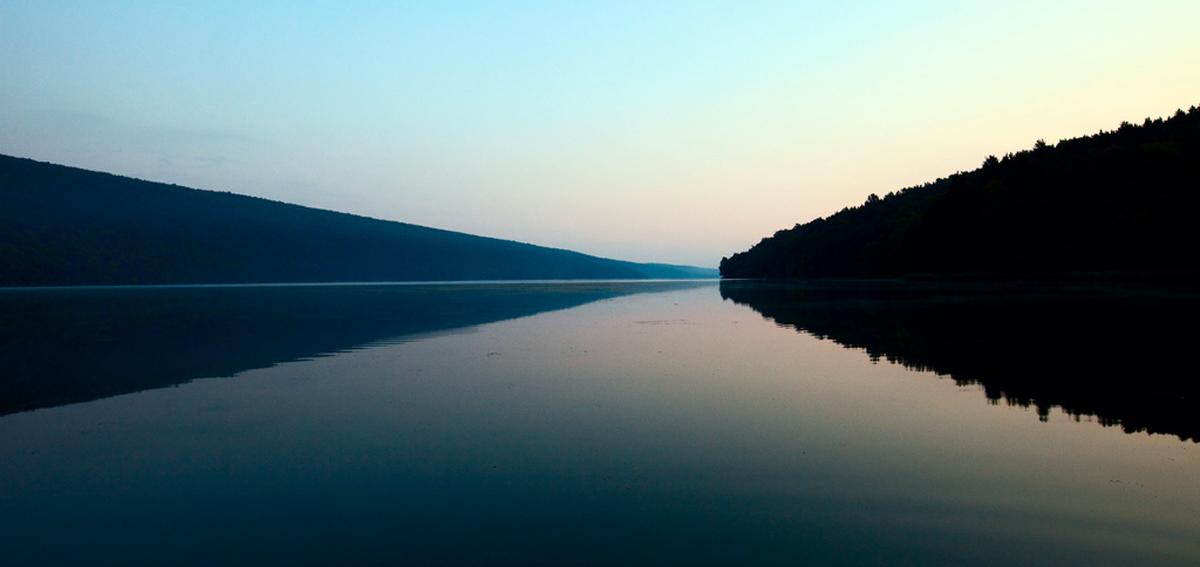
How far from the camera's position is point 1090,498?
853 centimetres

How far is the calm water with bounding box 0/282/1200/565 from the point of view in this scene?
290 inches

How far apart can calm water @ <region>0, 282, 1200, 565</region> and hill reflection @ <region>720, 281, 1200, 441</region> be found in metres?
0.17

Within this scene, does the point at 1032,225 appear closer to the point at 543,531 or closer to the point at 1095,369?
the point at 1095,369

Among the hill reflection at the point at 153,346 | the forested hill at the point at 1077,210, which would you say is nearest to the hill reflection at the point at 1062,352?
the hill reflection at the point at 153,346

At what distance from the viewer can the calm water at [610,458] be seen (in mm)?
7371

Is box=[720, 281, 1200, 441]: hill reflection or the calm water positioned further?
box=[720, 281, 1200, 441]: hill reflection

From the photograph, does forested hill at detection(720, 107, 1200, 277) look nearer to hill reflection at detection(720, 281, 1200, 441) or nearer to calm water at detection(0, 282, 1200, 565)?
hill reflection at detection(720, 281, 1200, 441)

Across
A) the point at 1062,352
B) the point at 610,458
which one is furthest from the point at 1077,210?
the point at 610,458

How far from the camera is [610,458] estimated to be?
10.7 m

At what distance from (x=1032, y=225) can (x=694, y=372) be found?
98.4m

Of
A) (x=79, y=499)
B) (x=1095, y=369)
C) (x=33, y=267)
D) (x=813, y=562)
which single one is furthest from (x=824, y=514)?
(x=33, y=267)

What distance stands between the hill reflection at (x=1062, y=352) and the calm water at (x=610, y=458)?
0.17m

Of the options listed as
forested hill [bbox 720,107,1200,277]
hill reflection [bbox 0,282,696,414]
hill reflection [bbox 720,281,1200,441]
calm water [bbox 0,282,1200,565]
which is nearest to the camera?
calm water [bbox 0,282,1200,565]

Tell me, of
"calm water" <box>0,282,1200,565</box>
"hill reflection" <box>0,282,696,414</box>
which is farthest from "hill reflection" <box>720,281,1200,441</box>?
"hill reflection" <box>0,282,696,414</box>
